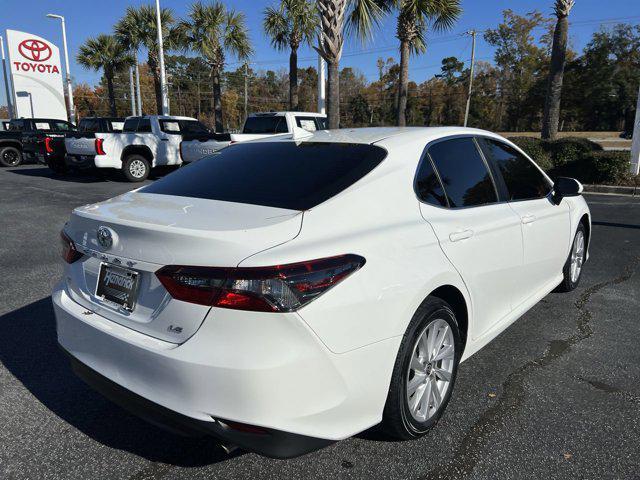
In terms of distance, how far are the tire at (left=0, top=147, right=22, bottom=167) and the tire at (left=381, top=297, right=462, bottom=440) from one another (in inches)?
817

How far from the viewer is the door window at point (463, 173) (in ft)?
9.36

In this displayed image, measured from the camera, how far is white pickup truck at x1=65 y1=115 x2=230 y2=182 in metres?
12.6

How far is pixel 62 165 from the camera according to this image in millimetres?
15477

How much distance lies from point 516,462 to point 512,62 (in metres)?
75.5

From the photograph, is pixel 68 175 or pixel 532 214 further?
pixel 68 175

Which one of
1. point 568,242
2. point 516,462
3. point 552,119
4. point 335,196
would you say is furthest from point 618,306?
point 552,119

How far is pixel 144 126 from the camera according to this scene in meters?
14.6

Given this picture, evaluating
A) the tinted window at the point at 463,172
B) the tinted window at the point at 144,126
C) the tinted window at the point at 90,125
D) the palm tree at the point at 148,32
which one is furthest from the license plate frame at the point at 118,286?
the palm tree at the point at 148,32

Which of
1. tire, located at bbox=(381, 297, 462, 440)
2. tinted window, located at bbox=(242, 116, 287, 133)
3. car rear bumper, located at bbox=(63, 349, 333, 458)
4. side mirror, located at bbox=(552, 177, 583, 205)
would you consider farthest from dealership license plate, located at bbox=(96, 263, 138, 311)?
tinted window, located at bbox=(242, 116, 287, 133)

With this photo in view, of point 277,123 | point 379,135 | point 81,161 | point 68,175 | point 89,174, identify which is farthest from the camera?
A: point 89,174

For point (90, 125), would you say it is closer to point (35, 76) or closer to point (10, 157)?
point (10, 157)

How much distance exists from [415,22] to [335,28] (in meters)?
7.07

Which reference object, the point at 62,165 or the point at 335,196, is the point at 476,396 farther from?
the point at 62,165

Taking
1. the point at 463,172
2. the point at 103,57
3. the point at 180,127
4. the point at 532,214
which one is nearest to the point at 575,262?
the point at 532,214
